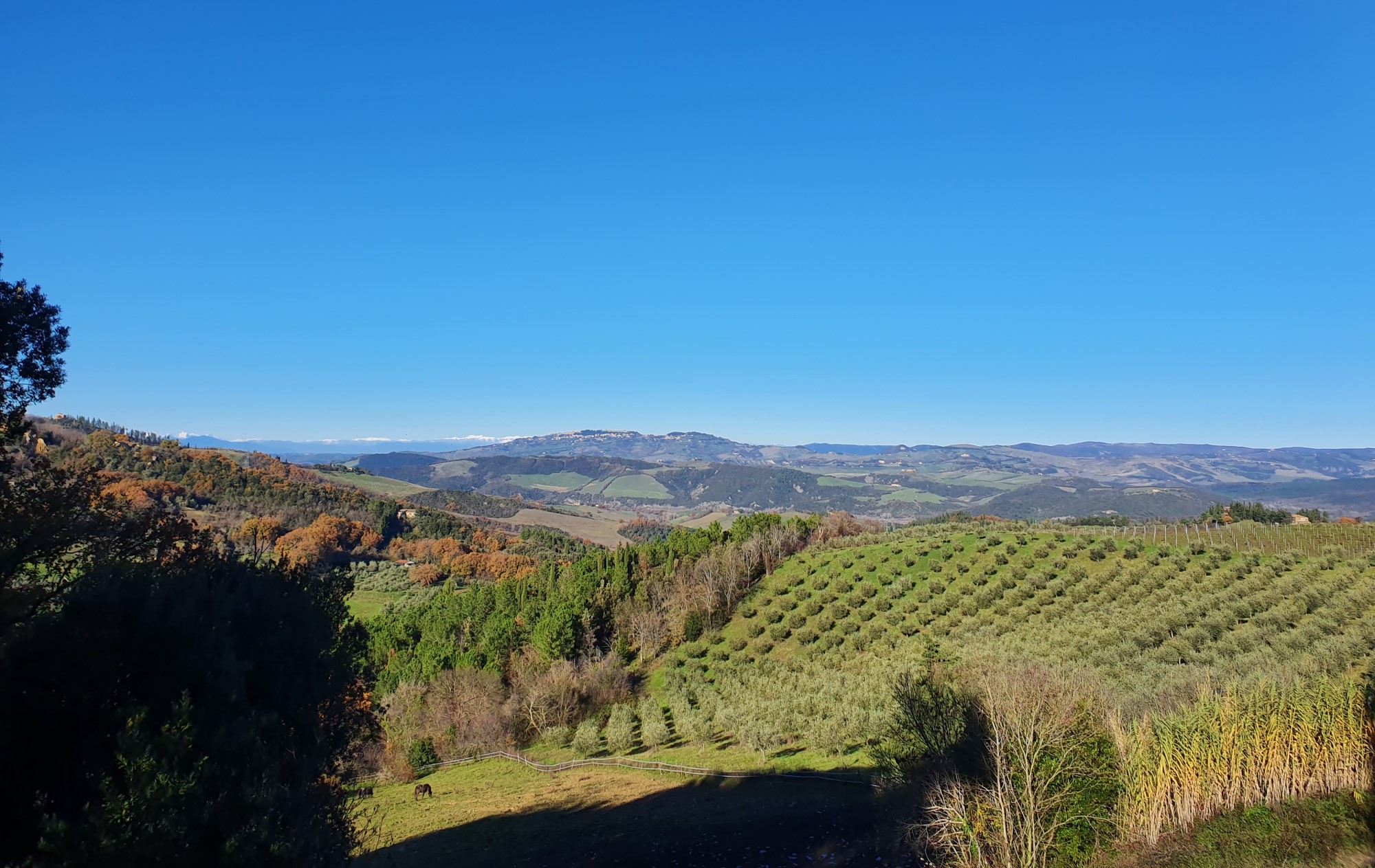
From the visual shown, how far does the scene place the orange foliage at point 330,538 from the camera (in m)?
112

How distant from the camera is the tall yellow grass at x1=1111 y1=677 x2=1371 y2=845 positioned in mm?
17031

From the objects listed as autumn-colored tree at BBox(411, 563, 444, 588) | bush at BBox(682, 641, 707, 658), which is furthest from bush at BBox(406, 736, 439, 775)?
autumn-colored tree at BBox(411, 563, 444, 588)

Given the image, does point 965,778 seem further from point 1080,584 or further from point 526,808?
point 1080,584

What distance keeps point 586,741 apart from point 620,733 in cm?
240

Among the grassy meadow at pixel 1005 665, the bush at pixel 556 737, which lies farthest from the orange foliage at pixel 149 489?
the grassy meadow at pixel 1005 665

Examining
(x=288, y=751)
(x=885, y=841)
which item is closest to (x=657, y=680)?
(x=885, y=841)

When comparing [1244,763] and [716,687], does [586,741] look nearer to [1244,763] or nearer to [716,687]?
[716,687]

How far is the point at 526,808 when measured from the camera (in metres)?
34.3

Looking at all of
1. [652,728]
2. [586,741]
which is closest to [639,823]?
[652,728]

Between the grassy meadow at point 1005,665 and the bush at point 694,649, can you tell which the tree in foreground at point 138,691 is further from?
the bush at point 694,649

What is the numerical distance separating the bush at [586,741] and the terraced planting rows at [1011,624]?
22.5 feet

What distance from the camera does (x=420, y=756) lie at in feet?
160

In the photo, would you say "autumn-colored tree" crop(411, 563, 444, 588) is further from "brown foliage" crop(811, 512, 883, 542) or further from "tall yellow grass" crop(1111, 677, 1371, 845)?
"tall yellow grass" crop(1111, 677, 1371, 845)

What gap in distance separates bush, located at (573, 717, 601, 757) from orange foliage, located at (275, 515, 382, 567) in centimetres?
7109
